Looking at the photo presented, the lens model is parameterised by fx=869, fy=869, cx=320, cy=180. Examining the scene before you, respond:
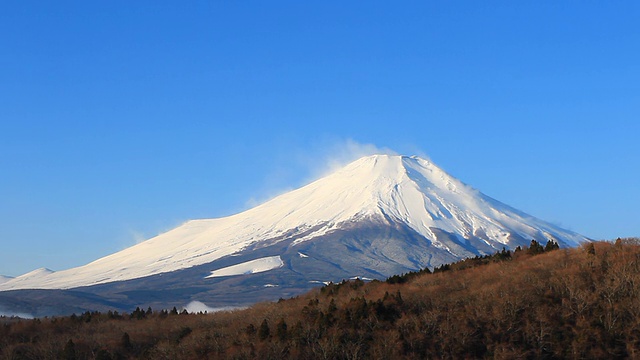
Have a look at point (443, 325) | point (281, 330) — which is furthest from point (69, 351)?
point (443, 325)

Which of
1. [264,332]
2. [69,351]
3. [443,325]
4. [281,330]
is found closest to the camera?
[443,325]

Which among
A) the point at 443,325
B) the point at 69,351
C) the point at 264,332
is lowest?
the point at 443,325

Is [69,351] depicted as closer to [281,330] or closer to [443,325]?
[281,330]

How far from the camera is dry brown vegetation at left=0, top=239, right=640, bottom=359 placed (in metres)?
62.8

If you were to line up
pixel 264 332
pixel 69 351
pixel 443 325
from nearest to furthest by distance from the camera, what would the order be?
pixel 443 325, pixel 264 332, pixel 69 351

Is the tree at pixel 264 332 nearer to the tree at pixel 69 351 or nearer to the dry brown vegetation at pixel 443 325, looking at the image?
the dry brown vegetation at pixel 443 325

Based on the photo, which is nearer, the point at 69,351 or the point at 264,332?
the point at 264,332

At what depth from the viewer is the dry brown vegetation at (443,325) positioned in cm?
6281

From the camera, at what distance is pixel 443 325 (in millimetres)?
64500

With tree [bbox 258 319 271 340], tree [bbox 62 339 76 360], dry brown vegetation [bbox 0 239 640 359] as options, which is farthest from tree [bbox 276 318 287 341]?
tree [bbox 62 339 76 360]

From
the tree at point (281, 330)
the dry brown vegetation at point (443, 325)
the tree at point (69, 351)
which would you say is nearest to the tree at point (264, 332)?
the dry brown vegetation at point (443, 325)

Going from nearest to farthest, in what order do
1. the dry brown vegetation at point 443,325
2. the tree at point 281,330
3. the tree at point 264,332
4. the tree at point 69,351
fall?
the dry brown vegetation at point 443,325
the tree at point 281,330
the tree at point 264,332
the tree at point 69,351

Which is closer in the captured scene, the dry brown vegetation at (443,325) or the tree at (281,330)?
the dry brown vegetation at (443,325)

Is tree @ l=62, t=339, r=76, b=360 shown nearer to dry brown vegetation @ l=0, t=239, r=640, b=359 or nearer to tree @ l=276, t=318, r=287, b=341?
dry brown vegetation @ l=0, t=239, r=640, b=359
